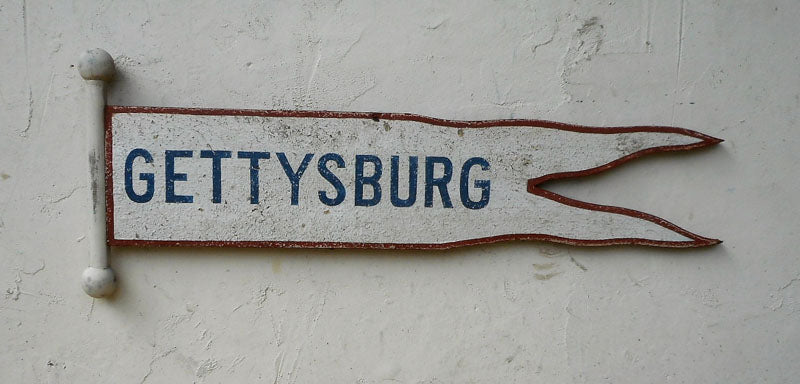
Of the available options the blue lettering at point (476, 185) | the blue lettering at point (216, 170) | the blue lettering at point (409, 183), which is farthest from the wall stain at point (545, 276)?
the blue lettering at point (216, 170)

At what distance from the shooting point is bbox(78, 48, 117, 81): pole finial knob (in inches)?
48.8

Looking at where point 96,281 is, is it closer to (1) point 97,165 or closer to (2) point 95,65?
(1) point 97,165

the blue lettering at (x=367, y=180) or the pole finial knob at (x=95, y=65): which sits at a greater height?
the pole finial knob at (x=95, y=65)

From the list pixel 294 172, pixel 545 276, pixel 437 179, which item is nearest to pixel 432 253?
pixel 437 179

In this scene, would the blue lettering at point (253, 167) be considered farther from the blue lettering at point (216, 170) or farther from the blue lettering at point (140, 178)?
the blue lettering at point (140, 178)

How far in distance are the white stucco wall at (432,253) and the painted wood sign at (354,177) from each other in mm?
62

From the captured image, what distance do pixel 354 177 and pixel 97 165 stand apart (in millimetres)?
615

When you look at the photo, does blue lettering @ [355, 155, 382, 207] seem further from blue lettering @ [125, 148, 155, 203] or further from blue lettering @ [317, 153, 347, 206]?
blue lettering @ [125, 148, 155, 203]

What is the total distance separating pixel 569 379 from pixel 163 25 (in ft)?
4.52

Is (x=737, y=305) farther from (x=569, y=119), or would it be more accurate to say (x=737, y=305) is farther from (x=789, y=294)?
(x=569, y=119)

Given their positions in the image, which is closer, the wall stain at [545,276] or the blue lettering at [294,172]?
the blue lettering at [294,172]

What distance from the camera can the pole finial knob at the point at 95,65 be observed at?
1.24 metres

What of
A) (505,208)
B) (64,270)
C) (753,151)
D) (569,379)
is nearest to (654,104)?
(753,151)

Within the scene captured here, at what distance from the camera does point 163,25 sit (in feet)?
4.28
